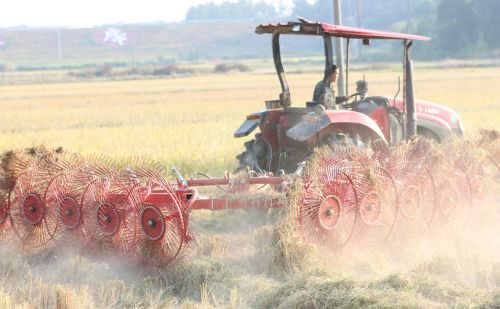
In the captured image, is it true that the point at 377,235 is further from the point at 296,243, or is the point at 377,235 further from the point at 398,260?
the point at 296,243

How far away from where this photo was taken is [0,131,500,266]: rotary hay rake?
6.88 metres

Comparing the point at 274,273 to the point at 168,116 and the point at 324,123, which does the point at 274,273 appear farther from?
the point at 168,116

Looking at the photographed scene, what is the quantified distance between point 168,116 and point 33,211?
16.6 metres

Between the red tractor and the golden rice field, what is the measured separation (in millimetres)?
2598

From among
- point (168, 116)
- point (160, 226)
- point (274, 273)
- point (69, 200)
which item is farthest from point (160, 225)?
point (168, 116)

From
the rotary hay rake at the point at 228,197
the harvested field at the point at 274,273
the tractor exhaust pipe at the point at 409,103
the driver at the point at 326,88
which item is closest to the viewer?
the harvested field at the point at 274,273

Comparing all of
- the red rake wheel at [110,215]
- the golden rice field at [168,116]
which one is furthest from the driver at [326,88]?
the golden rice field at [168,116]

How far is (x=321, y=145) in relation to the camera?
322 inches

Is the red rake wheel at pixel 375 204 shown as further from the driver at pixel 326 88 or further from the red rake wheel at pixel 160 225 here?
the red rake wheel at pixel 160 225

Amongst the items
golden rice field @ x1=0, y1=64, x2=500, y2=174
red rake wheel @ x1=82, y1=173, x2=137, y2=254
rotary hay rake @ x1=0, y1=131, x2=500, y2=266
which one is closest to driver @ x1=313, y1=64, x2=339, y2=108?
rotary hay rake @ x1=0, y1=131, x2=500, y2=266

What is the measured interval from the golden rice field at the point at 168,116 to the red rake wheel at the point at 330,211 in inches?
150

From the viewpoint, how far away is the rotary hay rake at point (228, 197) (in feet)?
22.6

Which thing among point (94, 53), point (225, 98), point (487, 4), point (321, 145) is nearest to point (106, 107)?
point (225, 98)

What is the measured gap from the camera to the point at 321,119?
800 centimetres
